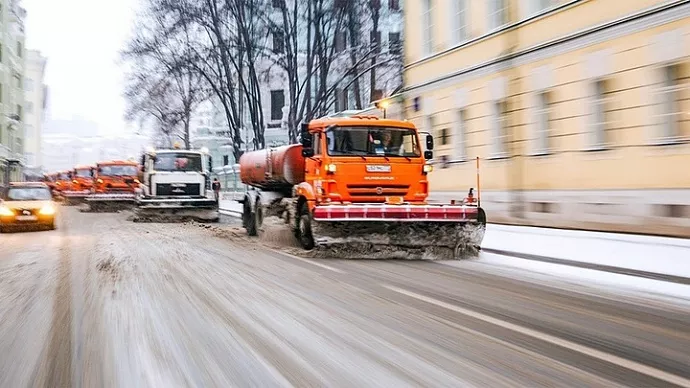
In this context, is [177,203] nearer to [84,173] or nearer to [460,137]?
[460,137]

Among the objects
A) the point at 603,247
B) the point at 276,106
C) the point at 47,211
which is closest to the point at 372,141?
the point at 603,247

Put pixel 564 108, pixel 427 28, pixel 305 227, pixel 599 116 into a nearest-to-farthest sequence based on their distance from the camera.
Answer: pixel 305 227 < pixel 599 116 < pixel 564 108 < pixel 427 28

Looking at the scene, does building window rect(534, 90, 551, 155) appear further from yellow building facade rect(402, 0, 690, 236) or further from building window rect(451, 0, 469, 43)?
building window rect(451, 0, 469, 43)

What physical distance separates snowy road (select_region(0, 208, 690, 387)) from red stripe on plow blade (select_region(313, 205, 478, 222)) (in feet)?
3.39

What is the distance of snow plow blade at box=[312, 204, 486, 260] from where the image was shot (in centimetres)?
1245

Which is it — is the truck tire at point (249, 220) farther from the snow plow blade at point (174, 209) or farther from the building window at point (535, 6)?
the building window at point (535, 6)

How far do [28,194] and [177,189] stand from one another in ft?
16.3

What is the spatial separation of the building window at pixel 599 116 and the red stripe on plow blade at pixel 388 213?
20.2ft

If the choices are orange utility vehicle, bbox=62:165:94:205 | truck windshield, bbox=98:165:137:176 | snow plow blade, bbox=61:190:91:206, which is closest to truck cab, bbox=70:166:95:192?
orange utility vehicle, bbox=62:165:94:205

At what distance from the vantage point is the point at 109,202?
114 feet

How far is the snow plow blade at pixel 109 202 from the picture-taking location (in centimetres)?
3456

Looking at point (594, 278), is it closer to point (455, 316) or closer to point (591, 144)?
point (455, 316)

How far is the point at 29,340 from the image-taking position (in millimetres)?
6141

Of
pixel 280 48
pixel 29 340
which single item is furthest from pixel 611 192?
pixel 280 48
